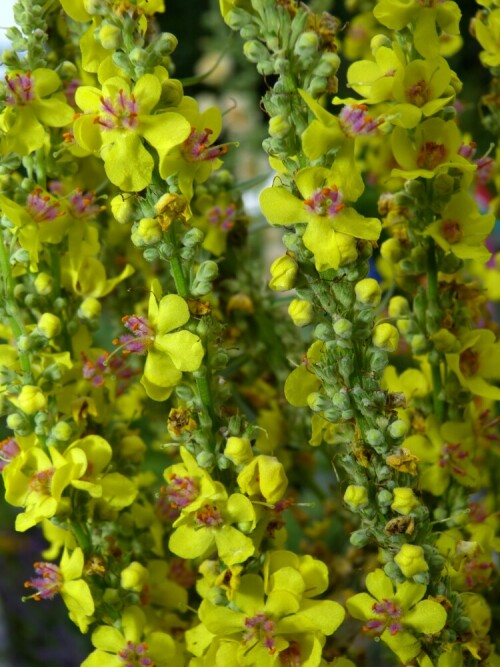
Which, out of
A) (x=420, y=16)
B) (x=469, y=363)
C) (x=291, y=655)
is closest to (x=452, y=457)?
(x=469, y=363)

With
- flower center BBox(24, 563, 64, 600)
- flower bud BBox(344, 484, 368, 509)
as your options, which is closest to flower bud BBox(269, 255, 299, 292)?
flower bud BBox(344, 484, 368, 509)

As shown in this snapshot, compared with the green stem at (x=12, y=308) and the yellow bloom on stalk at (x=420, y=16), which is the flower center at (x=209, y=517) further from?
the yellow bloom on stalk at (x=420, y=16)

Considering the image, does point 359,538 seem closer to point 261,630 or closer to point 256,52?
point 261,630

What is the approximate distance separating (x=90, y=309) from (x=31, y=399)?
0.08 meters

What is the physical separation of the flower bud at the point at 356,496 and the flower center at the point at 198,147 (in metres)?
0.19

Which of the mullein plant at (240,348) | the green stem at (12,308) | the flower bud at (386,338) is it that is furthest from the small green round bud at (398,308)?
the green stem at (12,308)

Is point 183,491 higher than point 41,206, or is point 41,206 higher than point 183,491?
point 41,206

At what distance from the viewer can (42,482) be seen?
1.78 feet

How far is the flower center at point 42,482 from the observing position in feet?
1.77

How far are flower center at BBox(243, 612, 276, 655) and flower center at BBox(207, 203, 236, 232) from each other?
297 millimetres

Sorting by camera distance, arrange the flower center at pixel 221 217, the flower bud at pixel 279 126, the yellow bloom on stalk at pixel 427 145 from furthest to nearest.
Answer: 1. the flower center at pixel 221 217
2. the yellow bloom on stalk at pixel 427 145
3. the flower bud at pixel 279 126

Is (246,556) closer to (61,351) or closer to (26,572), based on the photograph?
(61,351)

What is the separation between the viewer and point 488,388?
60 centimetres

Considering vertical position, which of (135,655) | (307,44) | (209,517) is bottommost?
(135,655)
